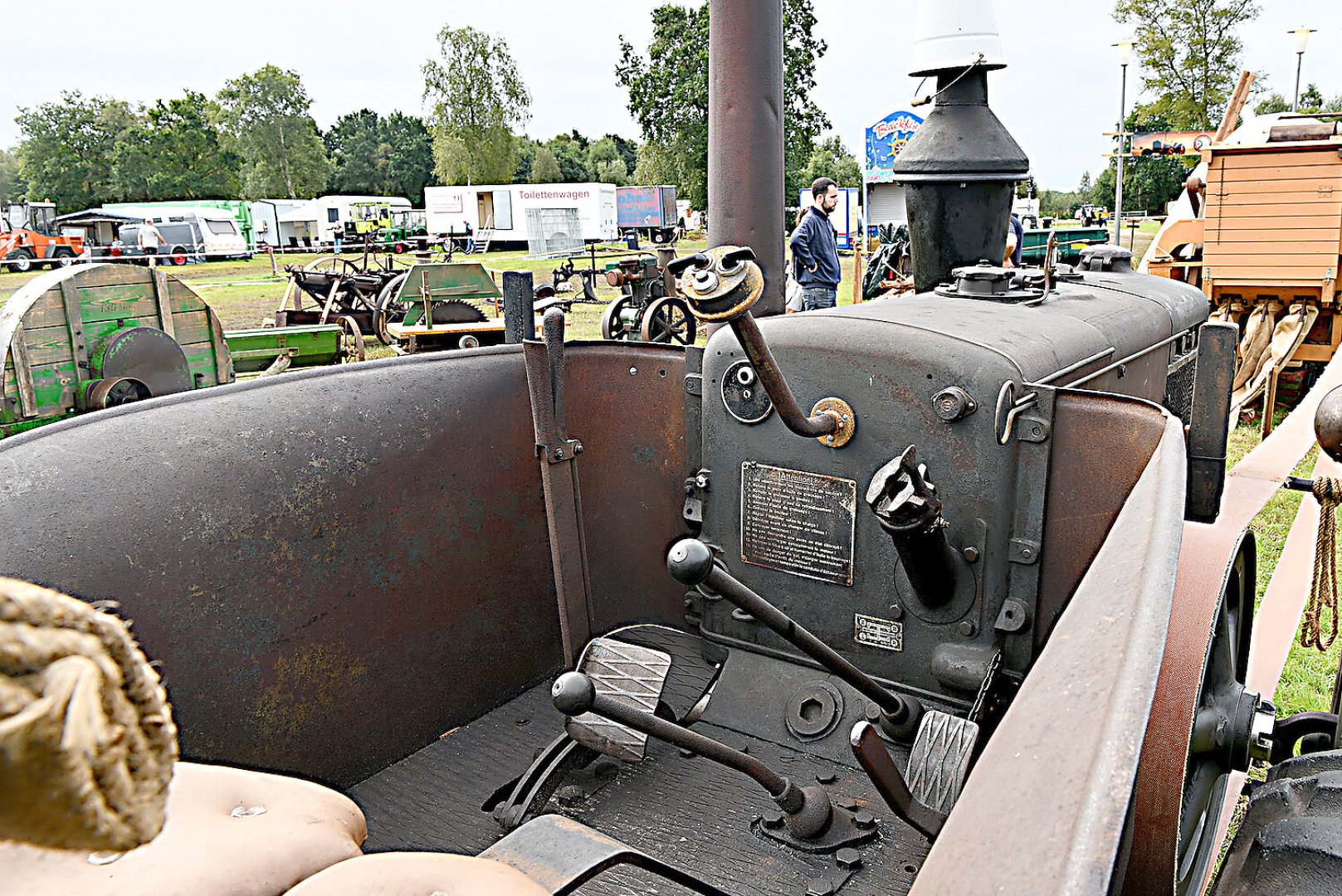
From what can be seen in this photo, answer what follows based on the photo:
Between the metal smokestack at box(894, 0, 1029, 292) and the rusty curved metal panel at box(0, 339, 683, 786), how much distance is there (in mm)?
1111

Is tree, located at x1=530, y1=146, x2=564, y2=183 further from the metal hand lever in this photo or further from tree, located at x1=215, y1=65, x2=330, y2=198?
the metal hand lever

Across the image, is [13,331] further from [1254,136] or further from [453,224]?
[453,224]

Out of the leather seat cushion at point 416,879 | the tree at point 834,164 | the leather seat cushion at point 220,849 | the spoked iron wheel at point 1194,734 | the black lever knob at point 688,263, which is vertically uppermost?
the tree at point 834,164

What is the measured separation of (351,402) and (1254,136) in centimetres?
774

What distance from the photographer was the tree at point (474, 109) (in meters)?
45.1

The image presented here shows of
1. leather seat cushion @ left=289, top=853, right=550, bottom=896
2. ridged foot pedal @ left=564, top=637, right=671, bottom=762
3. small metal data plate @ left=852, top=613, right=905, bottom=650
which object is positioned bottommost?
ridged foot pedal @ left=564, top=637, right=671, bottom=762

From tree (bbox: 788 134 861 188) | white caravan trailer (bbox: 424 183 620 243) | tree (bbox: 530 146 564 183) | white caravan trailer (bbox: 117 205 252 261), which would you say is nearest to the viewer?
white caravan trailer (bbox: 117 205 252 261)

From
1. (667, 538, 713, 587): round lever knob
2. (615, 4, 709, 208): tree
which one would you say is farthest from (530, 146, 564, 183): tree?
(667, 538, 713, 587): round lever knob

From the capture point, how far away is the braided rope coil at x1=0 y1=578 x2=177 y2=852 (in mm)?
389

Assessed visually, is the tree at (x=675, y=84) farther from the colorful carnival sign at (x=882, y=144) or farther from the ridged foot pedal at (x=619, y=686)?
the ridged foot pedal at (x=619, y=686)

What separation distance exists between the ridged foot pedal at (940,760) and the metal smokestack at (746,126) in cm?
140

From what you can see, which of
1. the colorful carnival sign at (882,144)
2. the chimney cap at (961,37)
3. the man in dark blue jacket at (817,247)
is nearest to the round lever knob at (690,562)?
the chimney cap at (961,37)

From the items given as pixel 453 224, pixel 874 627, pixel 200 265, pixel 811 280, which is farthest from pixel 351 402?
pixel 453 224

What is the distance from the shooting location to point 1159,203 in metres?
34.8
